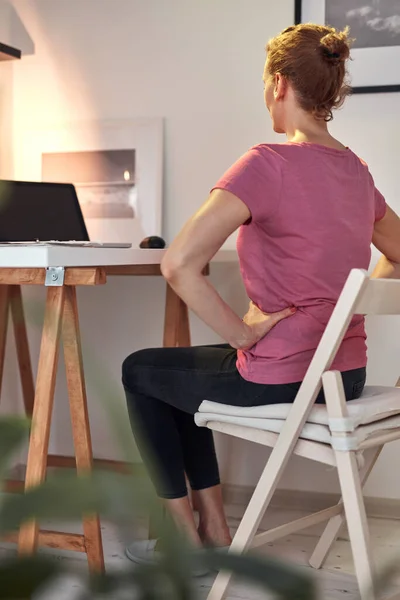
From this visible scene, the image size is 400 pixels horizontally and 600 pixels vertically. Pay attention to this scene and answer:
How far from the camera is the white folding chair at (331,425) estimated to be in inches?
48.4

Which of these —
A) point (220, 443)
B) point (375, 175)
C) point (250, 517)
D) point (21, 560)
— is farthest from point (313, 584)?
point (220, 443)

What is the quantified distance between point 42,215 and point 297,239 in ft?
2.95

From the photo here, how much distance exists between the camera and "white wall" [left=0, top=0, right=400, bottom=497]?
2.19 meters

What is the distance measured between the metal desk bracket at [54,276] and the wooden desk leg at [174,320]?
62 centimetres

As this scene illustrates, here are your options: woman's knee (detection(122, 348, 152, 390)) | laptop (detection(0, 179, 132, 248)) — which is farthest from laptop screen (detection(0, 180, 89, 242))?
woman's knee (detection(122, 348, 152, 390))

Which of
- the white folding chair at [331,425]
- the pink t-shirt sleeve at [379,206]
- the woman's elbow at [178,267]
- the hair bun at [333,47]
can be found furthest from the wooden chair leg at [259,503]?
the hair bun at [333,47]

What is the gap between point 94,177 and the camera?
2.39 m

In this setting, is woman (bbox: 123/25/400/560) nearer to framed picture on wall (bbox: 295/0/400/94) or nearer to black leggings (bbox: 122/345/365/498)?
black leggings (bbox: 122/345/365/498)

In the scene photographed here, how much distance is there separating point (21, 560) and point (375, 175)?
211cm

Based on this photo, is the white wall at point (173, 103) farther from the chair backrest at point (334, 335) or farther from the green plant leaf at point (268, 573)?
the green plant leaf at point (268, 573)

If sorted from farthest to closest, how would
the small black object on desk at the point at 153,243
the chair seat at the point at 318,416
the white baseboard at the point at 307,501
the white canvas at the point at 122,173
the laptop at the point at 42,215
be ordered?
the white canvas at the point at 122,173 → the white baseboard at the point at 307,501 → the laptop at the point at 42,215 → the small black object on desk at the point at 153,243 → the chair seat at the point at 318,416

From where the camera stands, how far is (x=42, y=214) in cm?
210

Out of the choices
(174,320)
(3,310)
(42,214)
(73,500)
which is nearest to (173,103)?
(42,214)

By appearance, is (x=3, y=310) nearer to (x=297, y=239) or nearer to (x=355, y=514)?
(x=297, y=239)
